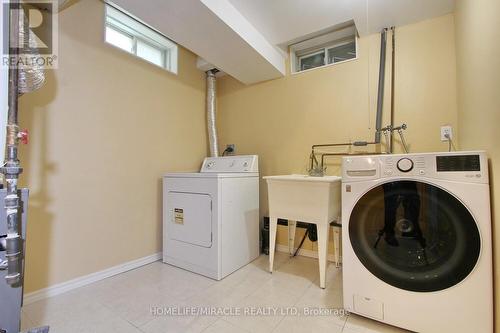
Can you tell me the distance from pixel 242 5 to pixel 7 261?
6.86 feet

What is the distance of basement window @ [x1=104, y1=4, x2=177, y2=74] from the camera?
6.66 feet

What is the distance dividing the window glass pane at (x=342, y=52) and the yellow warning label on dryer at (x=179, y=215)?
6.82 feet

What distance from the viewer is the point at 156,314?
138cm

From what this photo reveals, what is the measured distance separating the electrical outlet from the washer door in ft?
3.01

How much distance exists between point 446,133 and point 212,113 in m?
2.27

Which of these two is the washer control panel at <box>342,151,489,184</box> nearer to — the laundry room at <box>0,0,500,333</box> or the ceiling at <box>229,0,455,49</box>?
the laundry room at <box>0,0,500,333</box>

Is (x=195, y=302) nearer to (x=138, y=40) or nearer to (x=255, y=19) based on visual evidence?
(x=255, y=19)

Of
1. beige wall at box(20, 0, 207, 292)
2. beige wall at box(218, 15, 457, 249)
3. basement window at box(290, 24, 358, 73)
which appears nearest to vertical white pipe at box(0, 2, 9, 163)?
beige wall at box(20, 0, 207, 292)

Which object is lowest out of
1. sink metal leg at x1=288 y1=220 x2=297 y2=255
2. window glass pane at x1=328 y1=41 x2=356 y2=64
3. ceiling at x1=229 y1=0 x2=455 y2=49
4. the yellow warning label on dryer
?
sink metal leg at x1=288 y1=220 x2=297 y2=255

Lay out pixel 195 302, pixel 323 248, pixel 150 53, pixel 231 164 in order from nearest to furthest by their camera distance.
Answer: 1. pixel 195 302
2. pixel 323 248
3. pixel 150 53
4. pixel 231 164

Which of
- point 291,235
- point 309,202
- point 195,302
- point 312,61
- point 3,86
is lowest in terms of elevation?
point 195,302

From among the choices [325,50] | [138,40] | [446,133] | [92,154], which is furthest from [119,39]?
[446,133]

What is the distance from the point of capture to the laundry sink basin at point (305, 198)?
1.67 m

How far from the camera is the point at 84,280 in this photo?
174 centimetres
